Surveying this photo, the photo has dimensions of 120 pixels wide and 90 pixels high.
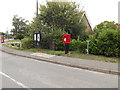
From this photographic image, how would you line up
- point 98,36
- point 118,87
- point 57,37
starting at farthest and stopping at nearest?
point 57,37 → point 98,36 → point 118,87

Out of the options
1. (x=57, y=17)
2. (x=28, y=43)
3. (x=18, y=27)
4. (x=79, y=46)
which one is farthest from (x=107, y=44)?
(x=18, y=27)

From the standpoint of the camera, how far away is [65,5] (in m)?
16.4

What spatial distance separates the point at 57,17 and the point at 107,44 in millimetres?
7597

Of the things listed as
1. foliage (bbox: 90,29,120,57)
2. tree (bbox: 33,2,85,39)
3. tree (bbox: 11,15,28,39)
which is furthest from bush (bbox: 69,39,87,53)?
tree (bbox: 11,15,28,39)

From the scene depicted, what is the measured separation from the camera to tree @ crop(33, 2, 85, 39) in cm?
1573

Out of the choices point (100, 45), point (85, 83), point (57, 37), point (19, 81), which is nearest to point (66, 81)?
point (85, 83)

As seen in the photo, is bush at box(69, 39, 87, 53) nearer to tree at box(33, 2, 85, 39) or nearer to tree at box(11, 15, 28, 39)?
tree at box(33, 2, 85, 39)

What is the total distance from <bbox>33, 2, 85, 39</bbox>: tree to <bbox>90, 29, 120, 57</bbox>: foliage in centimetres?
613

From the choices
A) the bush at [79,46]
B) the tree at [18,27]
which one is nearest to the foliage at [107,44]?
the bush at [79,46]

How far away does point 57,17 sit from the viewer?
51.5 feet

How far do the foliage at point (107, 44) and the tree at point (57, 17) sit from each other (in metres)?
6.13

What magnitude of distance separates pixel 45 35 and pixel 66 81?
34.0ft

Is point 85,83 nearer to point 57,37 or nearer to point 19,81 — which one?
point 19,81

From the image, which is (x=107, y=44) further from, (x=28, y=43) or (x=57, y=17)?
(x=28, y=43)
